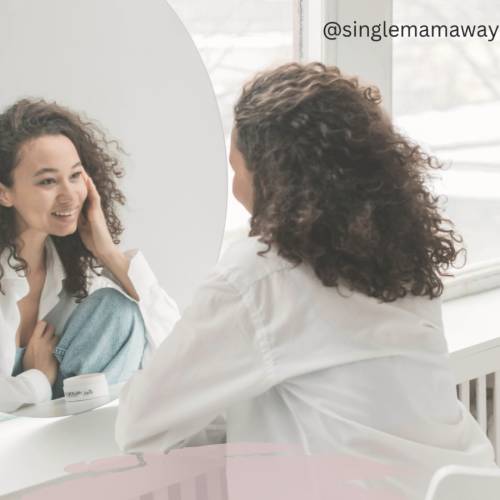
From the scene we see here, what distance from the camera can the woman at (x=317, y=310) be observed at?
1210 mm

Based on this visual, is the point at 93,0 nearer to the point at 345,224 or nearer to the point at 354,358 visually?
the point at 345,224

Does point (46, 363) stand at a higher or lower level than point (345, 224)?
lower

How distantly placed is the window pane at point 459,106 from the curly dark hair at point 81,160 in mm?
852

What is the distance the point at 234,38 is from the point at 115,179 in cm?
51

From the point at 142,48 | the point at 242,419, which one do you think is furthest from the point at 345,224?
the point at 142,48

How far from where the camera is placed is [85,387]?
1409 mm

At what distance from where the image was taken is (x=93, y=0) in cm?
136

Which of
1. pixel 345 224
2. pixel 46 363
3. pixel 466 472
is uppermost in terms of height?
pixel 345 224

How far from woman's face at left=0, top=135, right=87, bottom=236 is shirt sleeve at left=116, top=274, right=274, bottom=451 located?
0.77 ft

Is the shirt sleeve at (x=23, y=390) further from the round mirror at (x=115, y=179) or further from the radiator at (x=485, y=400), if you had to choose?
the radiator at (x=485, y=400)

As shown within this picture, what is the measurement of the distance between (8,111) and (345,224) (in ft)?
1.41

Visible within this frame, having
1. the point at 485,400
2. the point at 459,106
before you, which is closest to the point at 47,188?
the point at 485,400

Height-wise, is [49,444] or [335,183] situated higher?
[335,183]

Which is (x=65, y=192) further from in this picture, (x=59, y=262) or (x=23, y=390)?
(x=23, y=390)
